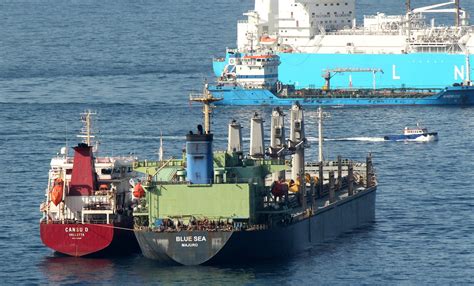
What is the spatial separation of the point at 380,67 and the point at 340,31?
6.39 m

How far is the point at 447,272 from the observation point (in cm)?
6712

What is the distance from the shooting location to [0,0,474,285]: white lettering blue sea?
66.4 meters

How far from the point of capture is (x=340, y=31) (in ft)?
504

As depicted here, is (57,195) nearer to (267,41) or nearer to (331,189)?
(331,189)

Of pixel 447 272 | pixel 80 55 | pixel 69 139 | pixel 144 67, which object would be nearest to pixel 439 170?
pixel 69 139

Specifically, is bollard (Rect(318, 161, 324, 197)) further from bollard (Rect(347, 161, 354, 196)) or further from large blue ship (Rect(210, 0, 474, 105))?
large blue ship (Rect(210, 0, 474, 105))

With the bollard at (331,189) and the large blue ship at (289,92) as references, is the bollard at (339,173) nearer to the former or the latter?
the bollard at (331,189)

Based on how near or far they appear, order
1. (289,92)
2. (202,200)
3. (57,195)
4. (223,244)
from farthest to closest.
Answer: (289,92) < (57,195) < (202,200) < (223,244)

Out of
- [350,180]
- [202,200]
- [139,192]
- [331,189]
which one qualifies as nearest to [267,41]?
[350,180]

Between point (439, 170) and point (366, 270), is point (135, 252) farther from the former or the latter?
point (439, 170)

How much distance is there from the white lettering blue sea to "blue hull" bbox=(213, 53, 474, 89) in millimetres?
7461

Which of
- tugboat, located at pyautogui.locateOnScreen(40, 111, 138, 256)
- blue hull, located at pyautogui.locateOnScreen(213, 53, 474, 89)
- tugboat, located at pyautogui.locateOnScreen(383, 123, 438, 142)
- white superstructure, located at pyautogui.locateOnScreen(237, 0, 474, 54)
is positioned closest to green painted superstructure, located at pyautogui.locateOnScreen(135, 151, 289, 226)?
tugboat, located at pyautogui.locateOnScreen(40, 111, 138, 256)

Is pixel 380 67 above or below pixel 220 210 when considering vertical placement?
above

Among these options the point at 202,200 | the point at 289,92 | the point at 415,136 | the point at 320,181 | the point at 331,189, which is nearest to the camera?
the point at 202,200
